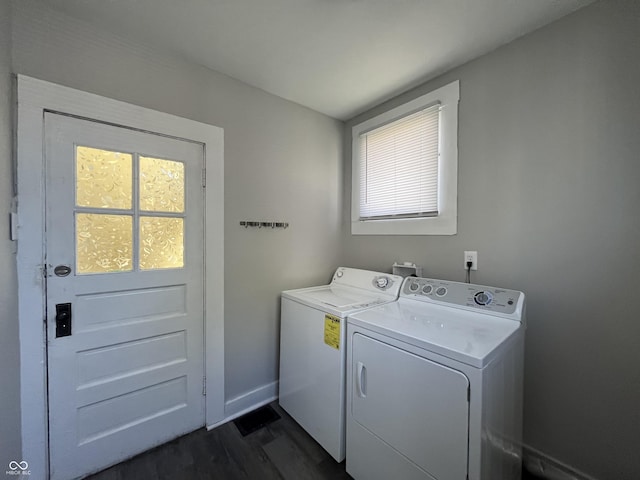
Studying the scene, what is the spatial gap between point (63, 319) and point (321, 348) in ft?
4.57

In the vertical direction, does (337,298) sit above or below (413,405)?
above

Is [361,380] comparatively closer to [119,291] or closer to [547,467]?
[547,467]

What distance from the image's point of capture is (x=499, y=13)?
1.27 meters

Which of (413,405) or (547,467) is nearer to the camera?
(413,405)

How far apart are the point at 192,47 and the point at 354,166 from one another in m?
1.50

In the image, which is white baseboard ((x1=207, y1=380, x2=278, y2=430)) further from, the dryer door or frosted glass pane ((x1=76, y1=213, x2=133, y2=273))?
frosted glass pane ((x1=76, y1=213, x2=133, y2=273))

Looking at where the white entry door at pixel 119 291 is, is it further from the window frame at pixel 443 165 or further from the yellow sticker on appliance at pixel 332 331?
the window frame at pixel 443 165

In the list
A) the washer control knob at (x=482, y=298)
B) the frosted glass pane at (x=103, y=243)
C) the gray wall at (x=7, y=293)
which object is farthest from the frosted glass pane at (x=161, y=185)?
the washer control knob at (x=482, y=298)

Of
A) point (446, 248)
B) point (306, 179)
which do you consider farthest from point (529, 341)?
point (306, 179)

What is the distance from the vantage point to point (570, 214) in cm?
128

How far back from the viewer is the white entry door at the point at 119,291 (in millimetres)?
1286

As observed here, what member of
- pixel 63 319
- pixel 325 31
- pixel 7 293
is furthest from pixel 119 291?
pixel 325 31

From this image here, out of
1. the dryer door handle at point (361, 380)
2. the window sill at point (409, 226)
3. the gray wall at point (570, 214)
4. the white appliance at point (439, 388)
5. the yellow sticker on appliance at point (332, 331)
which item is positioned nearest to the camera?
the white appliance at point (439, 388)

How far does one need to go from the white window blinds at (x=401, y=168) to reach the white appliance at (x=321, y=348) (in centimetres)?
58
